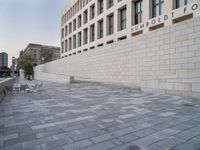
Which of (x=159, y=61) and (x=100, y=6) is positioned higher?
(x=100, y=6)

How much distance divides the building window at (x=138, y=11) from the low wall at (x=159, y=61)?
5.00 m

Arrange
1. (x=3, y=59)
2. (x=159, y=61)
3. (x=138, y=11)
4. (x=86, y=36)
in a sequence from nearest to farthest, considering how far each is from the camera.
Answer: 1. (x=159, y=61)
2. (x=138, y=11)
3. (x=86, y=36)
4. (x=3, y=59)

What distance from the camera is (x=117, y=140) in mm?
3363

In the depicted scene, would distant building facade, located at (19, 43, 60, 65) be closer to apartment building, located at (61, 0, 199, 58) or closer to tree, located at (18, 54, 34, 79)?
tree, located at (18, 54, 34, 79)

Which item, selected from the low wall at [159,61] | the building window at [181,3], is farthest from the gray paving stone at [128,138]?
the building window at [181,3]

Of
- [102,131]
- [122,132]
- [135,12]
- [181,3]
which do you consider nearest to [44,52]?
[135,12]

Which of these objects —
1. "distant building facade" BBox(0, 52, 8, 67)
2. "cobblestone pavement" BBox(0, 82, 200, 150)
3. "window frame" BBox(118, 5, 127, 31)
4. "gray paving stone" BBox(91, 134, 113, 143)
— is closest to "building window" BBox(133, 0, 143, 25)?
"window frame" BBox(118, 5, 127, 31)

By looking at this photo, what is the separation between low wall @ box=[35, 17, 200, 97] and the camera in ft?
30.0

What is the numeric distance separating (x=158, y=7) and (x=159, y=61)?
819 cm

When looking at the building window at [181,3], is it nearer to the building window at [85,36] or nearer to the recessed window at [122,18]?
the recessed window at [122,18]

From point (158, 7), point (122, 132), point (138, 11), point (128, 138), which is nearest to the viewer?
point (128, 138)

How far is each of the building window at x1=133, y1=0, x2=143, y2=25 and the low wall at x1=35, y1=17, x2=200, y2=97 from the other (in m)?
5.00

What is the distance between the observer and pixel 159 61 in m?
11.4

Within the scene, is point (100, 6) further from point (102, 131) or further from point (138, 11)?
point (102, 131)
